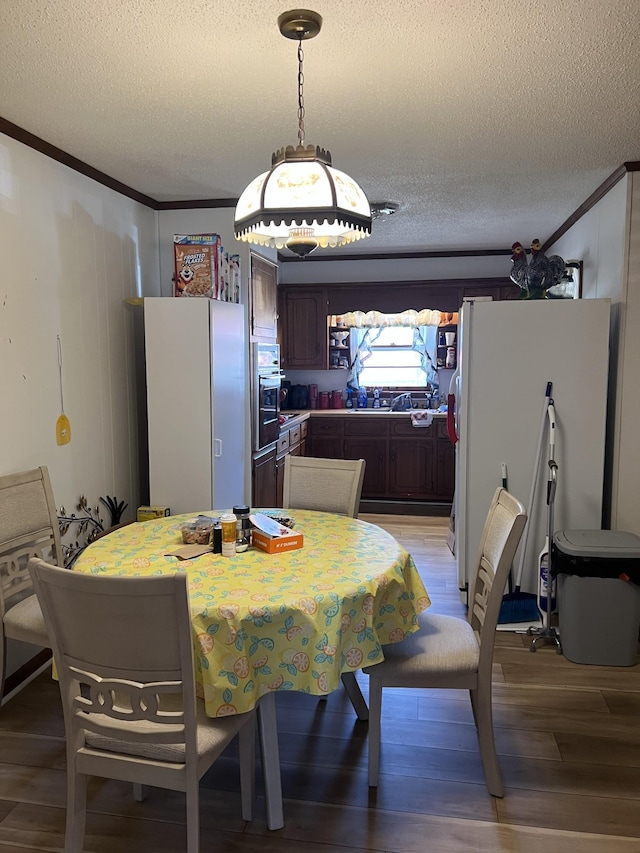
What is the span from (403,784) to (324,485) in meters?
1.34

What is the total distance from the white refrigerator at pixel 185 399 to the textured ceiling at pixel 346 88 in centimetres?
77

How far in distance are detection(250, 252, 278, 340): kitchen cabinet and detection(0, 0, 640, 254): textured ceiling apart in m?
0.79

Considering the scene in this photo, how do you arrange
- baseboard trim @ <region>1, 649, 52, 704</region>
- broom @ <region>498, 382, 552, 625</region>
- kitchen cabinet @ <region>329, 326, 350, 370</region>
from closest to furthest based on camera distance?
1. baseboard trim @ <region>1, 649, 52, 704</region>
2. broom @ <region>498, 382, 552, 625</region>
3. kitchen cabinet @ <region>329, 326, 350, 370</region>

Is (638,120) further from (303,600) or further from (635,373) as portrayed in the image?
(303,600)

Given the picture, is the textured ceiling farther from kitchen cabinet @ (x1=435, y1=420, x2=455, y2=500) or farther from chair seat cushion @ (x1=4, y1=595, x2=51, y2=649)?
kitchen cabinet @ (x1=435, y1=420, x2=455, y2=500)

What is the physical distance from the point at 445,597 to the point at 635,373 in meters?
1.68

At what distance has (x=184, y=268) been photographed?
3.73 m

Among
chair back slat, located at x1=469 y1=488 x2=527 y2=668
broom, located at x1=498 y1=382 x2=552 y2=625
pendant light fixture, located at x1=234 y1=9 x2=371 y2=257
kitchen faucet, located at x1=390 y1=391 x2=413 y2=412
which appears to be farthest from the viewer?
kitchen faucet, located at x1=390 y1=391 x2=413 y2=412

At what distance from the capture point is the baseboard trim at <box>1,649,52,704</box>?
280 centimetres

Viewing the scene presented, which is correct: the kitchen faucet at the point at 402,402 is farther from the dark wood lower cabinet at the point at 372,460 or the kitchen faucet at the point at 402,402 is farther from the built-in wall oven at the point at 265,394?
the built-in wall oven at the point at 265,394

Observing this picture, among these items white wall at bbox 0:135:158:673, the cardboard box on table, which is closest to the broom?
the cardboard box on table

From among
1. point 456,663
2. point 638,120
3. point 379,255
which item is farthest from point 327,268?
point 456,663

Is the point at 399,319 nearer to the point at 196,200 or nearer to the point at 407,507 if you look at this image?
the point at 407,507

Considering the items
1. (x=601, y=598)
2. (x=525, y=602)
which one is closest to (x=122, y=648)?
(x=601, y=598)
